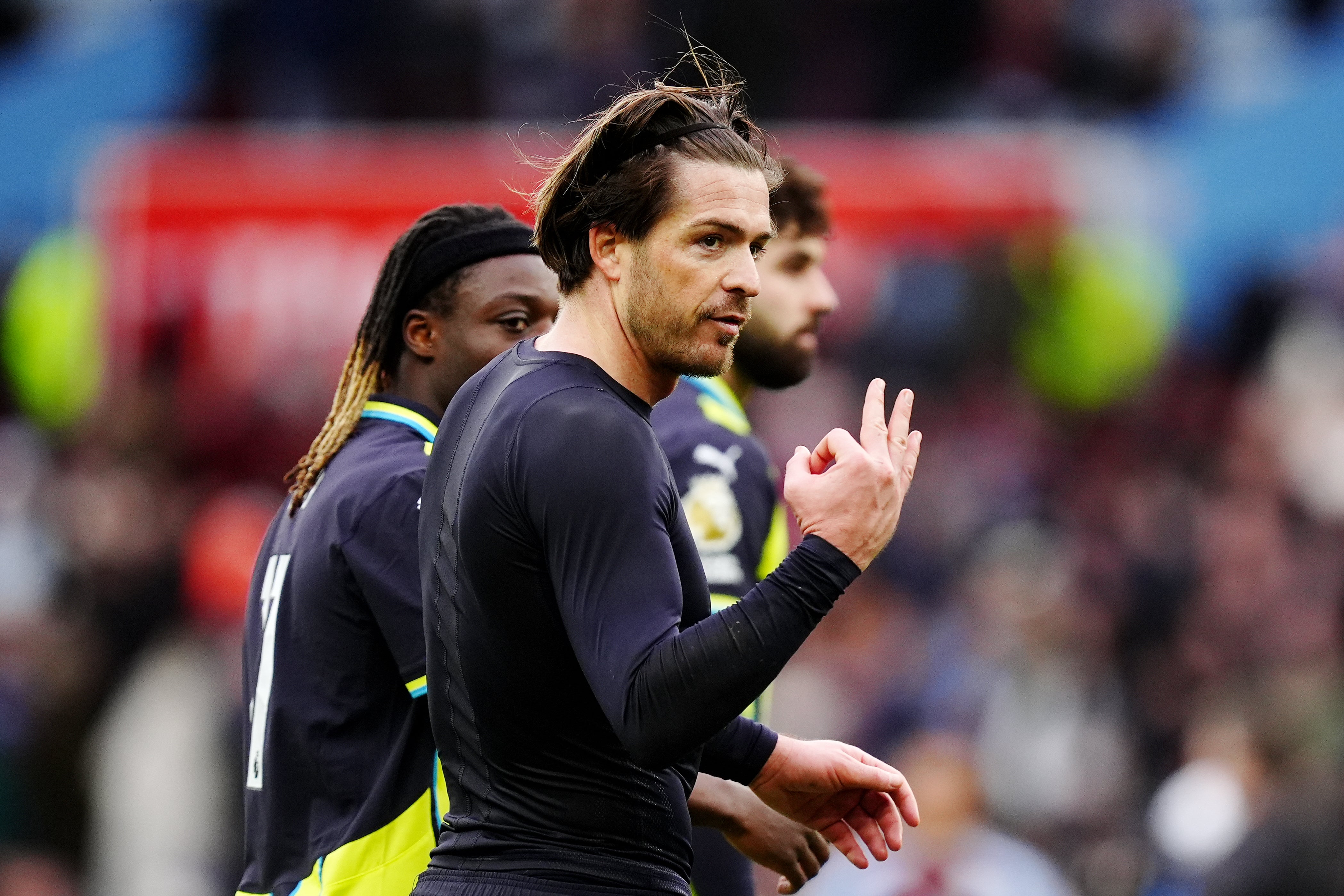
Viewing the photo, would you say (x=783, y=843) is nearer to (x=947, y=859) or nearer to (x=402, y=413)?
(x=402, y=413)

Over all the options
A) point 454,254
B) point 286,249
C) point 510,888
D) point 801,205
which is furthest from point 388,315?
point 286,249

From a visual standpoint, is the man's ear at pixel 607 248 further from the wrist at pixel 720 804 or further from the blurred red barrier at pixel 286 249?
the blurred red barrier at pixel 286 249

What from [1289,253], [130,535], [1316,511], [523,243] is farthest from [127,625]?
[1289,253]

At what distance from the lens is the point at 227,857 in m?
9.54

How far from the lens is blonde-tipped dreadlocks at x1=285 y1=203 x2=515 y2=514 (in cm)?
425

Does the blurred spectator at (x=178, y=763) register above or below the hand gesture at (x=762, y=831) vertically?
below

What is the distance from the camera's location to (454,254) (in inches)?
169

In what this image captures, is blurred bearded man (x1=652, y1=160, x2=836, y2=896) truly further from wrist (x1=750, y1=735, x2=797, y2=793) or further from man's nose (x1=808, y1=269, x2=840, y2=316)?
wrist (x1=750, y1=735, x2=797, y2=793)

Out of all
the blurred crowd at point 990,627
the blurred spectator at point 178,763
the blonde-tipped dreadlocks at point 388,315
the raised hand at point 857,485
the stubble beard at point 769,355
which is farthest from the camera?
the blurred spectator at point 178,763

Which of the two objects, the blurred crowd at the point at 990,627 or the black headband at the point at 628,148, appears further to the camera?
the blurred crowd at the point at 990,627

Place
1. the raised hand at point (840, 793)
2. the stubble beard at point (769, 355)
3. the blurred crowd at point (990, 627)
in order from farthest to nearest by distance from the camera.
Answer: the blurred crowd at point (990, 627)
the stubble beard at point (769, 355)
the raised hand at point (840, 793)

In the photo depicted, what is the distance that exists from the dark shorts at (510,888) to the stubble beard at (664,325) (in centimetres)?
91

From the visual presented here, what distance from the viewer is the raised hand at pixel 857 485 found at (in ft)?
10.1

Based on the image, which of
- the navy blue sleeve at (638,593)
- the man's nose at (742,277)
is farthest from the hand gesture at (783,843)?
the man's nose at (742,277)
